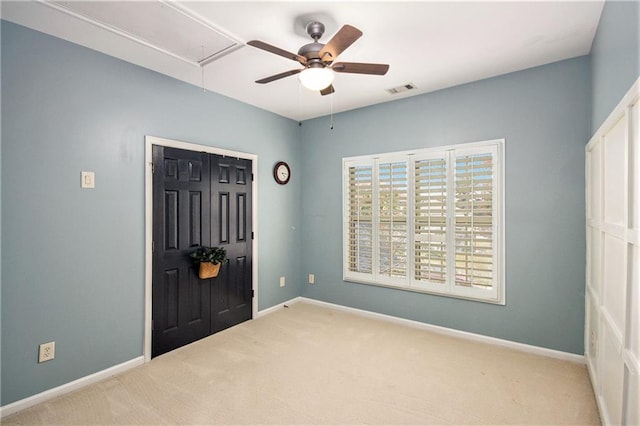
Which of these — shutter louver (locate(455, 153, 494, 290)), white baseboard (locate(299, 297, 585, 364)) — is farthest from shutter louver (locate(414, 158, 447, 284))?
white baseboard (locate(299, 297, 585, 364))

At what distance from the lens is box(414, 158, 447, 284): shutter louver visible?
3379 mm

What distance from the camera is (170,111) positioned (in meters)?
3.06

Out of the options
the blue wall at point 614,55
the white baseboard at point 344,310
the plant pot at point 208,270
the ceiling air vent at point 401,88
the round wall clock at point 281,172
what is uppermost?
the ceiling air vent at point 401,88

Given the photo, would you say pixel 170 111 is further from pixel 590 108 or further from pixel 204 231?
pixel 590 108

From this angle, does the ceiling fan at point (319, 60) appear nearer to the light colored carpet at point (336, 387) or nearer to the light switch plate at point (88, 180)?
the light switch plate at point (88, 180)

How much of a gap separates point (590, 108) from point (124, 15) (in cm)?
370

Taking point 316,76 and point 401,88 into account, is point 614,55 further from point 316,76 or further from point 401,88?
point 401,88

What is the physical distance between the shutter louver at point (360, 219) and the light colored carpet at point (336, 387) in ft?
3.35

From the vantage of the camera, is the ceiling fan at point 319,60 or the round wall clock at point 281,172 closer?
the ceiling fan at point 319,60

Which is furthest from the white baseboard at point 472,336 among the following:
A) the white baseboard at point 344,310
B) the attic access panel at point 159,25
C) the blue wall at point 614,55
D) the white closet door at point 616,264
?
the attic access panel at point 159,25

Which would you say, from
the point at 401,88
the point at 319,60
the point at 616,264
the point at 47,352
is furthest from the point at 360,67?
the point at 47,352

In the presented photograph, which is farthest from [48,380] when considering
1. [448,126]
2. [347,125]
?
[448,126]

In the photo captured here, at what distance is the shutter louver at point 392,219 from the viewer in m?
3.68

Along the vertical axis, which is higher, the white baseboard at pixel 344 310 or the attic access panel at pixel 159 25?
the attic access panel at pixel 159 25
